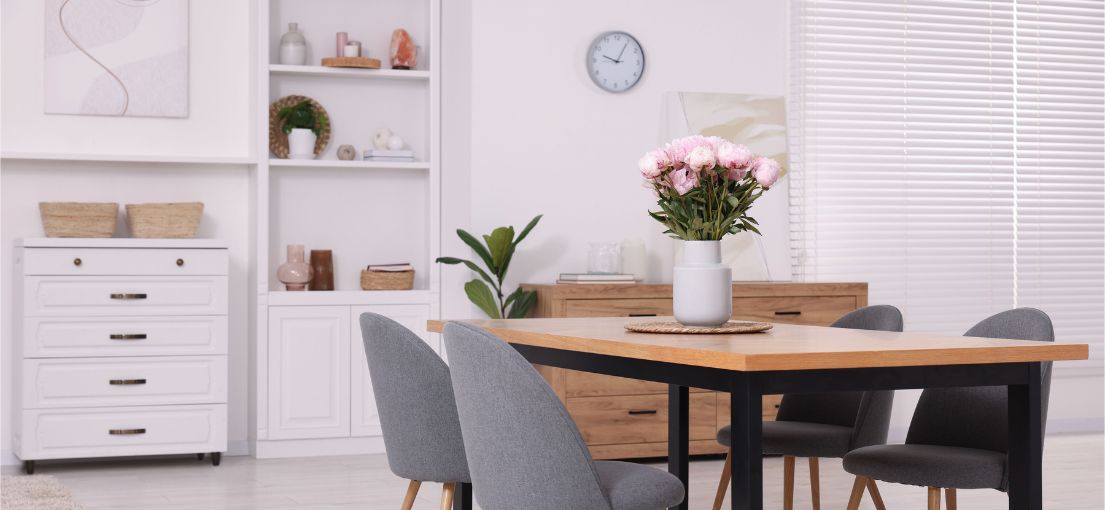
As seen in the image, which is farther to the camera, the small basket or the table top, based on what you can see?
the small basket

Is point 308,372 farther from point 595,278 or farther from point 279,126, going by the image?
point 595,278

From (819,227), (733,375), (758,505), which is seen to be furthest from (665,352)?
(819,227)

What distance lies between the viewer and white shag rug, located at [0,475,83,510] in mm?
4297

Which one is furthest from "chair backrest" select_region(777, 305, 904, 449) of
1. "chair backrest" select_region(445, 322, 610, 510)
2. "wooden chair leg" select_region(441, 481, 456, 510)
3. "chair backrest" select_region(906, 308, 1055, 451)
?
"chair backrest" select_region(445, 322, 610, 510)

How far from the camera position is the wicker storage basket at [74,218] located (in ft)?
17.1

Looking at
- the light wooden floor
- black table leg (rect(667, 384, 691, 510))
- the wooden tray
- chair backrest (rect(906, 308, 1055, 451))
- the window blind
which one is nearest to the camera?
chair backrest (rect(906, 308, 1055, 451))

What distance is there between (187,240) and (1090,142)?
15.7 ft

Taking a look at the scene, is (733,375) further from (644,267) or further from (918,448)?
(644,267)

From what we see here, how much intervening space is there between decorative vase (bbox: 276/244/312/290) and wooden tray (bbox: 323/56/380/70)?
0.85 meters

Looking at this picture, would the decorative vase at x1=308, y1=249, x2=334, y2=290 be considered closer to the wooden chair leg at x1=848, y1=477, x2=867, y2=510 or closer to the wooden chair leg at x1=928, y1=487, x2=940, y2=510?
the wooden chair leg at x1=848, y1=477, x2=867, y2=510

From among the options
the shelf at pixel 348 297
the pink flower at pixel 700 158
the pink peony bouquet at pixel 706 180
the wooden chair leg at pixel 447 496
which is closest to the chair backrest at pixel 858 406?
the pink peony bouquet at pixel 706 180

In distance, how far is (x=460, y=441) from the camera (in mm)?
2828

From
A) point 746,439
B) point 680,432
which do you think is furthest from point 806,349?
point 680,432

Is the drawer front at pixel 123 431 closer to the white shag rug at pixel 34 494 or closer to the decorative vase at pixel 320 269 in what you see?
the white shag rug at pixel 34 494
